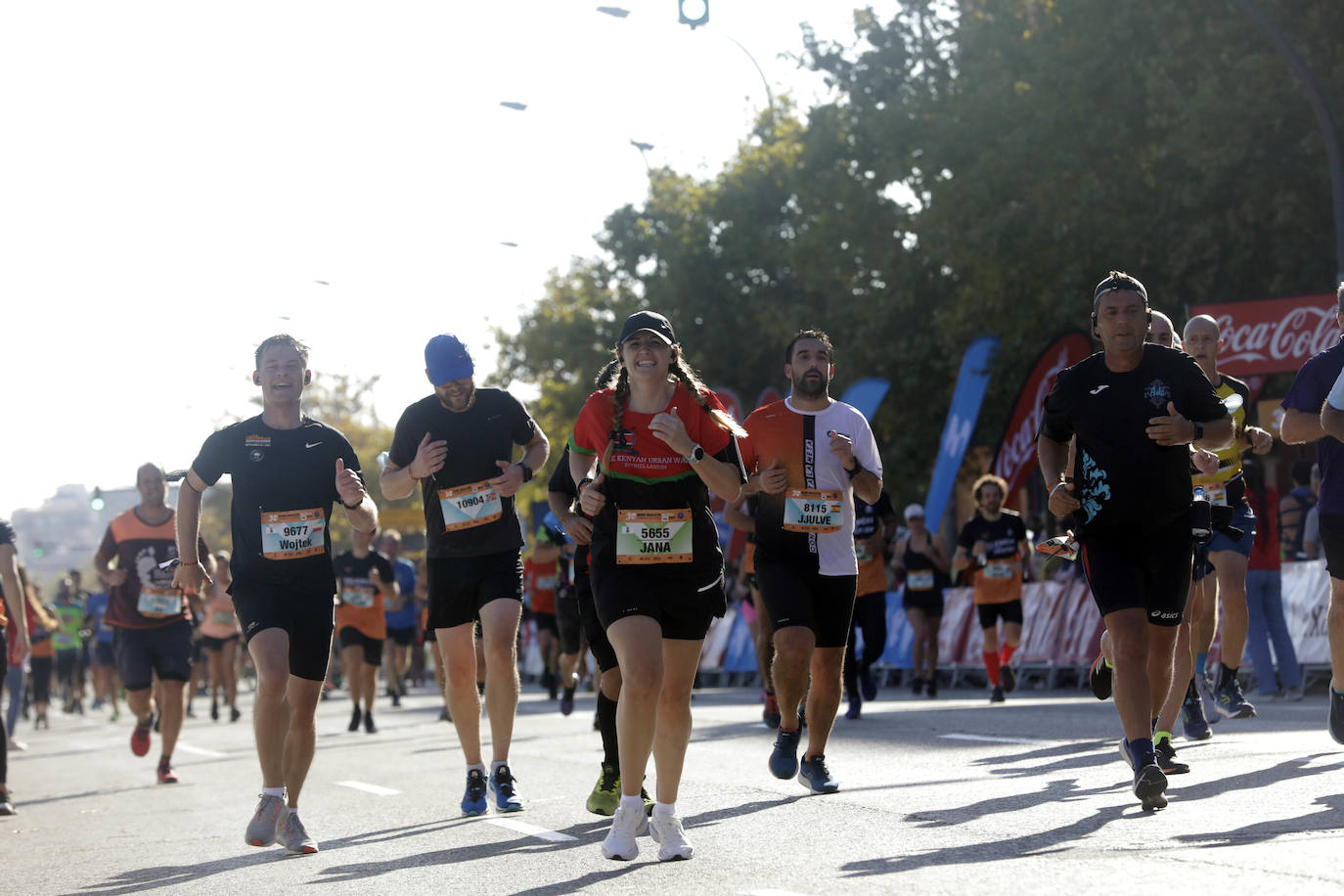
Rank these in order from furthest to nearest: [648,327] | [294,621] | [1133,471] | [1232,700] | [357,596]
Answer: [357,596], [1232,700], [294,621], [1133,471], [648,327]

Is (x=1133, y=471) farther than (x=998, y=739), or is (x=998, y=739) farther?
(x=998, y=739)

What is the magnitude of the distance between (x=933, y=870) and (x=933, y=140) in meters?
23.9

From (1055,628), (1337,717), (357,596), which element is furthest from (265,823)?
(1055,628)

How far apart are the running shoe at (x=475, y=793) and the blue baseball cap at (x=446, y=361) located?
6.44ft

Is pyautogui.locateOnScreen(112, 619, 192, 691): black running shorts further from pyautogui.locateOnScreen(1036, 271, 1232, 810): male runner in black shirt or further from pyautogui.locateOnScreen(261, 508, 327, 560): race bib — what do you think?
pyautogui.locateOnScreen(1036, 271, 1232, 810): male runner in black shirt

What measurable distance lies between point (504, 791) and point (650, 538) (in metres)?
2.74

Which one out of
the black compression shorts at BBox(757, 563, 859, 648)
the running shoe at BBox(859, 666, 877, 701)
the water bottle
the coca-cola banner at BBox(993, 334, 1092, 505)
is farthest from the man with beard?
the coca-cola banner at BBox(993, 334, 1092, 505)

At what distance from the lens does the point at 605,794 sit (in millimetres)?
8898

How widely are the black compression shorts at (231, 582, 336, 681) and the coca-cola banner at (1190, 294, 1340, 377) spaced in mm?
12330

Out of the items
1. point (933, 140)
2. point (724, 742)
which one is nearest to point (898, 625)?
point (933, 140)

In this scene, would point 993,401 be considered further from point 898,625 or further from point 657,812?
point 657,812

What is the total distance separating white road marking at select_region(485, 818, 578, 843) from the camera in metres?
8.48

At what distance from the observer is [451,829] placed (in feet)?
30.1

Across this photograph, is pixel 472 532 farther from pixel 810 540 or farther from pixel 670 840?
pixel 670 840
